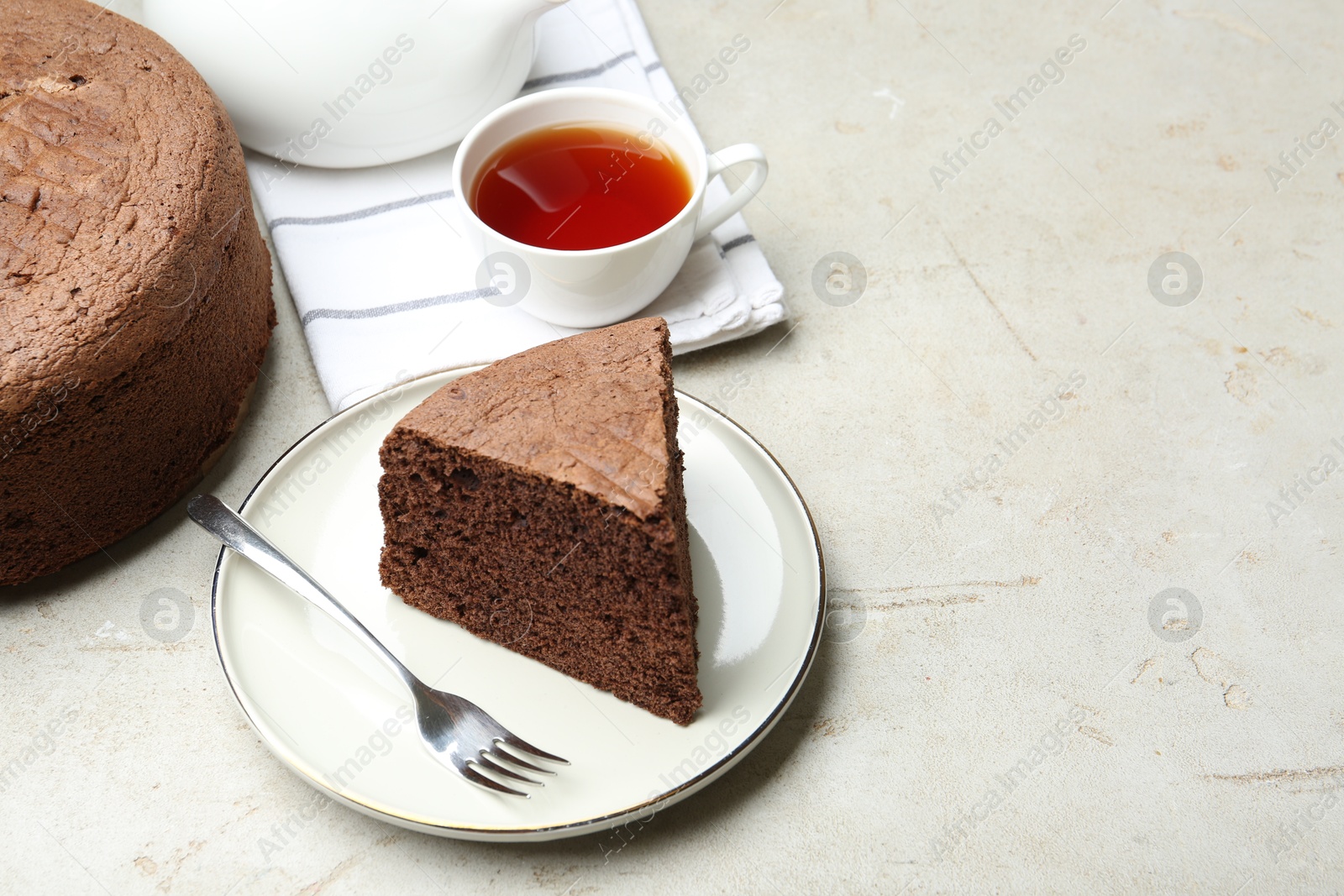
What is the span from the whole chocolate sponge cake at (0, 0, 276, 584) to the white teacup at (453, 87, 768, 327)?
470 mm

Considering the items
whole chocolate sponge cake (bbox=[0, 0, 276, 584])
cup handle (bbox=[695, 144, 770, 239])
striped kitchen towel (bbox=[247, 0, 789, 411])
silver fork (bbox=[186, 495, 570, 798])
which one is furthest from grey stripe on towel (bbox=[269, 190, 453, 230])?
silver fork (bbox=[186, 495, 570, 798])

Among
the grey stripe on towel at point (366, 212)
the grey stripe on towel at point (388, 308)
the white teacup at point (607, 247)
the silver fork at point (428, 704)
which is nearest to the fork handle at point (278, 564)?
the silver fork at point (428, 704)

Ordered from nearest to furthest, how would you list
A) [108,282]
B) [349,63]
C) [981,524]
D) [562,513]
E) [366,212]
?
[562,513] → [108,282] → [981,524] → [349,63] → [366,212]

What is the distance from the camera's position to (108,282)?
165cm

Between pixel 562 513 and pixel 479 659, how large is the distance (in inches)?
12.9

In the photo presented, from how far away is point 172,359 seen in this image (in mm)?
1745

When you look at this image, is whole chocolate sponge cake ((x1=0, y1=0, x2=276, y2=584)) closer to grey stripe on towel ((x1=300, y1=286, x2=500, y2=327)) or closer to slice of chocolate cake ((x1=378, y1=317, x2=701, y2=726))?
grey stripe on towel ((x1=300, y1=286, x2=500, y2=327))

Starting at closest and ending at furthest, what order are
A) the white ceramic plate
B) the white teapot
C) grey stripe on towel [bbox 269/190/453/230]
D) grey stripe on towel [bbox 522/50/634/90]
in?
the white ceramic plate < the white teapot < grey stripe on towel [bbox 269/190/453/230] < grey stripe on towel [bbox 522/50/634/90]

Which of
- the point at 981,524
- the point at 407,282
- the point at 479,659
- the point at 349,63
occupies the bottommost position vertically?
the point at 981,524

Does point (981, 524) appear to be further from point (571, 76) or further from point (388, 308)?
point (571, 76)

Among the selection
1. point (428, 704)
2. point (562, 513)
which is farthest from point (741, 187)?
point (428, 704)

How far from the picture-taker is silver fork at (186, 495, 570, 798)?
4.98 feet

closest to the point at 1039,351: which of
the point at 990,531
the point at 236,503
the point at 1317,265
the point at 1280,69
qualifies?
the point at 990,531

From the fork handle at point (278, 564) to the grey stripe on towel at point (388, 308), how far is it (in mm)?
546
